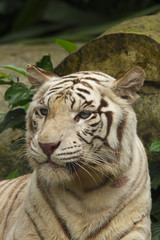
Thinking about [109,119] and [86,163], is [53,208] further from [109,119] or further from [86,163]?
[109,119]

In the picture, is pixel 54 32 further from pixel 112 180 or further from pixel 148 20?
pixel 112 180

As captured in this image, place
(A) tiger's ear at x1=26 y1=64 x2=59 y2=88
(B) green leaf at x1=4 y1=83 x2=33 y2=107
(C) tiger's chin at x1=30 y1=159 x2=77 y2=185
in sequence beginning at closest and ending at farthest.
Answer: (C) tiger's chin at x1=30 y1=159 x2=77 y2=185, (A) tiger's ear at x1=26 y1=64 x2=59 y2=88, (B) green leaf at x1=4 y1=83 x2=33 y2=107

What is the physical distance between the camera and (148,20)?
15.9 feet

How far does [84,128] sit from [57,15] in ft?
22.4

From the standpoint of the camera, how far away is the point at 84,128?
2.67 meters

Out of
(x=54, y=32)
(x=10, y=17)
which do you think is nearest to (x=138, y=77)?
(x=54, y=32)

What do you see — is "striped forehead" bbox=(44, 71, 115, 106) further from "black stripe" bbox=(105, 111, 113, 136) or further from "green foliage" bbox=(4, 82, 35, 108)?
"green foliage" bbox=(4, 82, 35, 108)

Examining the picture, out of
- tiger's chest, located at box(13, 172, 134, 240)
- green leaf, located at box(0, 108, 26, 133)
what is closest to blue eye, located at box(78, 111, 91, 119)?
tiger's chest, located at box(13, 172, 134, 240)

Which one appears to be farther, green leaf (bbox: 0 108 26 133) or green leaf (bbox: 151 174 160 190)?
green leaf (bbox: 0 108 26 133)

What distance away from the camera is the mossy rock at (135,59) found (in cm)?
420

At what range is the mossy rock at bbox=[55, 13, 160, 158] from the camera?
13.8 feet

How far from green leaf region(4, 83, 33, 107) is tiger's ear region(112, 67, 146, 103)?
1667mm

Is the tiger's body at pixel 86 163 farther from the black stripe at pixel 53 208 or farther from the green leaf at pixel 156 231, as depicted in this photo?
the green leaf at pixel 156 231

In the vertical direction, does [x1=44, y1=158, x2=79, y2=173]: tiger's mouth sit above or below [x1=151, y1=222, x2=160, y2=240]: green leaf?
above
